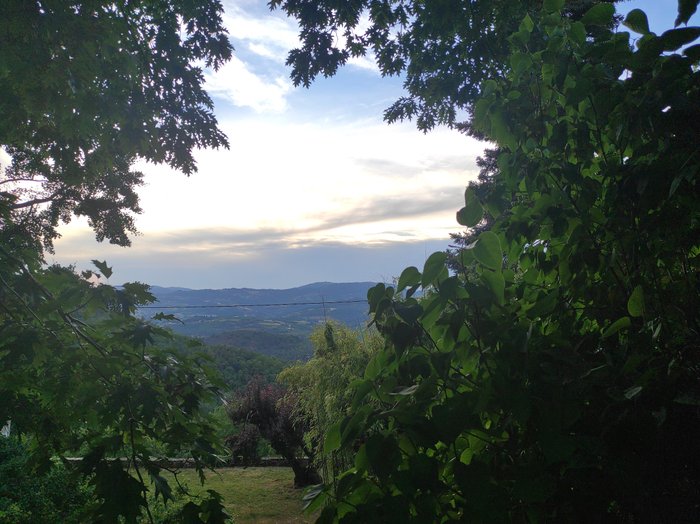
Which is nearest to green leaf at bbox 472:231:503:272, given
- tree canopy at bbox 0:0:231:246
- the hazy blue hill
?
tree canopy at bbox 0:0:231:246

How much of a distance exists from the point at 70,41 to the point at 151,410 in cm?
285

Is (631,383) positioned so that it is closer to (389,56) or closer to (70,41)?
(70,41)

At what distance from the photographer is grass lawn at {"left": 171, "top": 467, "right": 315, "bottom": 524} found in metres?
14.2

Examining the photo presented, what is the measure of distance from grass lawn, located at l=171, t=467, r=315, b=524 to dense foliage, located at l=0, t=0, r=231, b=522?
33.5ft

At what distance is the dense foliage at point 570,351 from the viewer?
2.93 ft

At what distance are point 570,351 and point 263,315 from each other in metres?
145

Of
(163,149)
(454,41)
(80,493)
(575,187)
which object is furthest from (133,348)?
(454,41)

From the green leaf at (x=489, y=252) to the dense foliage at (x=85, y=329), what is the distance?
133 cm

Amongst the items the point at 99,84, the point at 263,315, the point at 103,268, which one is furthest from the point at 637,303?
the point at 263,315

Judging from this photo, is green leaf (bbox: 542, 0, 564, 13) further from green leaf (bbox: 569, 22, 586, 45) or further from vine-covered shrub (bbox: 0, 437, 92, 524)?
vine-covered shrub (bbox: 0, 437, 92, 524)

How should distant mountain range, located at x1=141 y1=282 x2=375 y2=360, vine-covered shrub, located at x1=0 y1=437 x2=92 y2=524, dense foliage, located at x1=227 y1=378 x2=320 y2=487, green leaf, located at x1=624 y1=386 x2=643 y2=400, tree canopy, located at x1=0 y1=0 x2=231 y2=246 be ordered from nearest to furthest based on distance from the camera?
green leaf, located at x1=624 y1=386 x2=643 y2=400 → tree canopy, located at x1=0 y1=0 x2=231 y2=246 → vine-covered shrub, located at x1=0 y1=437 x2=92 y2=524 → dense foliage, located at x1=227 y1=378 x2=320 y2=487 → distant mountain range, located at x1=141 y1=282 x2=375 y2=360

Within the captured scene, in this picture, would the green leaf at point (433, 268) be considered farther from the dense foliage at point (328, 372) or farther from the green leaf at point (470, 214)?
the dense foliage at point (328, 372)

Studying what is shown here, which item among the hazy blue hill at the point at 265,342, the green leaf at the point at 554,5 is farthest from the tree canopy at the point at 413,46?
the hazy blue hill at the point at 265,342

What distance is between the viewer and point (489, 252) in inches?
37.3
